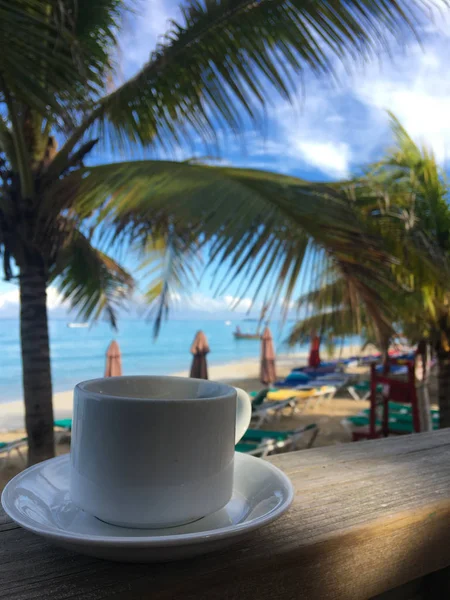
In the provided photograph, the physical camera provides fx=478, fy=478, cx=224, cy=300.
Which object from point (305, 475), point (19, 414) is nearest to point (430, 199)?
point (305, 475)

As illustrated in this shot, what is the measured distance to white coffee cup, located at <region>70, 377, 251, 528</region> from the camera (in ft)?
1.26

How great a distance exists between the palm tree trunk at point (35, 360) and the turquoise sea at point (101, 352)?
28.2 feet

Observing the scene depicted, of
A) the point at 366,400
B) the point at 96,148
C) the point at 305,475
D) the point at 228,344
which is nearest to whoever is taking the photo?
the point at 305,475

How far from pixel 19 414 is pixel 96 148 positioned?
9149mm

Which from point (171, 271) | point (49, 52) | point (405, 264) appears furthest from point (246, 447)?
point (49, 52)

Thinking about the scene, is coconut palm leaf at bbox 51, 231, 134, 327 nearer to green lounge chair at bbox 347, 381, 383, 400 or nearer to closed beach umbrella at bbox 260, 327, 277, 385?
green lounge chair at bbox 347, 381, 383, 400

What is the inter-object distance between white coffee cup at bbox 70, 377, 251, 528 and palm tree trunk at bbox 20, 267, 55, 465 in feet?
7.57

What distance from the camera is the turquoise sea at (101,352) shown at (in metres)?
16.8

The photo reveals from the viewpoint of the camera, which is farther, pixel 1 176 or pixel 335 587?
pixel 1 176

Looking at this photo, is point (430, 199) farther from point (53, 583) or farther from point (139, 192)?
point (53, 583)

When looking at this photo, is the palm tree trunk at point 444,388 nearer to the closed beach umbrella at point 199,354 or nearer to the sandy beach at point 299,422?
the sandy beach at point 299,422

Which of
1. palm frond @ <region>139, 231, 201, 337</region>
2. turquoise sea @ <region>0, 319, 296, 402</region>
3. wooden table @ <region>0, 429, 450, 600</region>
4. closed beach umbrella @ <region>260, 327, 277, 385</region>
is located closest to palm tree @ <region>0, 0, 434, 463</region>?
palm frond @ <region>139, 231, 201, 337</region>

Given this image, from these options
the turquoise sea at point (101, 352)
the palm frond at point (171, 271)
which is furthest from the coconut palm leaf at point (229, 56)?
the turquoise sea at point (101, 352)

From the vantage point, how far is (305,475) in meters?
0.62
